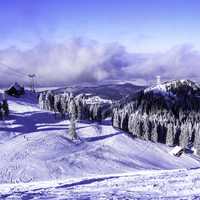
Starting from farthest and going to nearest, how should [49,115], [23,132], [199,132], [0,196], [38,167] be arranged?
[199,132], [49,115], [23,132], [38,167], [0,196]

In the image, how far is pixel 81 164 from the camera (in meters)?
83.2

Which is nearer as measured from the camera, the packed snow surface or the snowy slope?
the snowy slope

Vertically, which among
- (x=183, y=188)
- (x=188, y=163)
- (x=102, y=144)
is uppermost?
(x=183, y=188)

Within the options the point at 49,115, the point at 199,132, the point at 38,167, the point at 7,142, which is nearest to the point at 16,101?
the point at 49,115

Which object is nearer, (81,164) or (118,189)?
(118,189)

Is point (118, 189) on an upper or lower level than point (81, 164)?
upper

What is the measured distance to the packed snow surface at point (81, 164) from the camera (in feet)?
93.8

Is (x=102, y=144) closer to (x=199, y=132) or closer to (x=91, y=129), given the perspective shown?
(x=91, y=129)

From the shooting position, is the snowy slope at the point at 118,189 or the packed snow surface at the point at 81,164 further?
the packed snow surface at the point at 81,164

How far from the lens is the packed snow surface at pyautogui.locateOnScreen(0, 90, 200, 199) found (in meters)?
28.6

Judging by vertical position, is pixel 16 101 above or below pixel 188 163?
above

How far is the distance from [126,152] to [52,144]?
62.5ft

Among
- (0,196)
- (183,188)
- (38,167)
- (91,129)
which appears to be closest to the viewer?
(0,196)

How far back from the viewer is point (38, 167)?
7712cm
